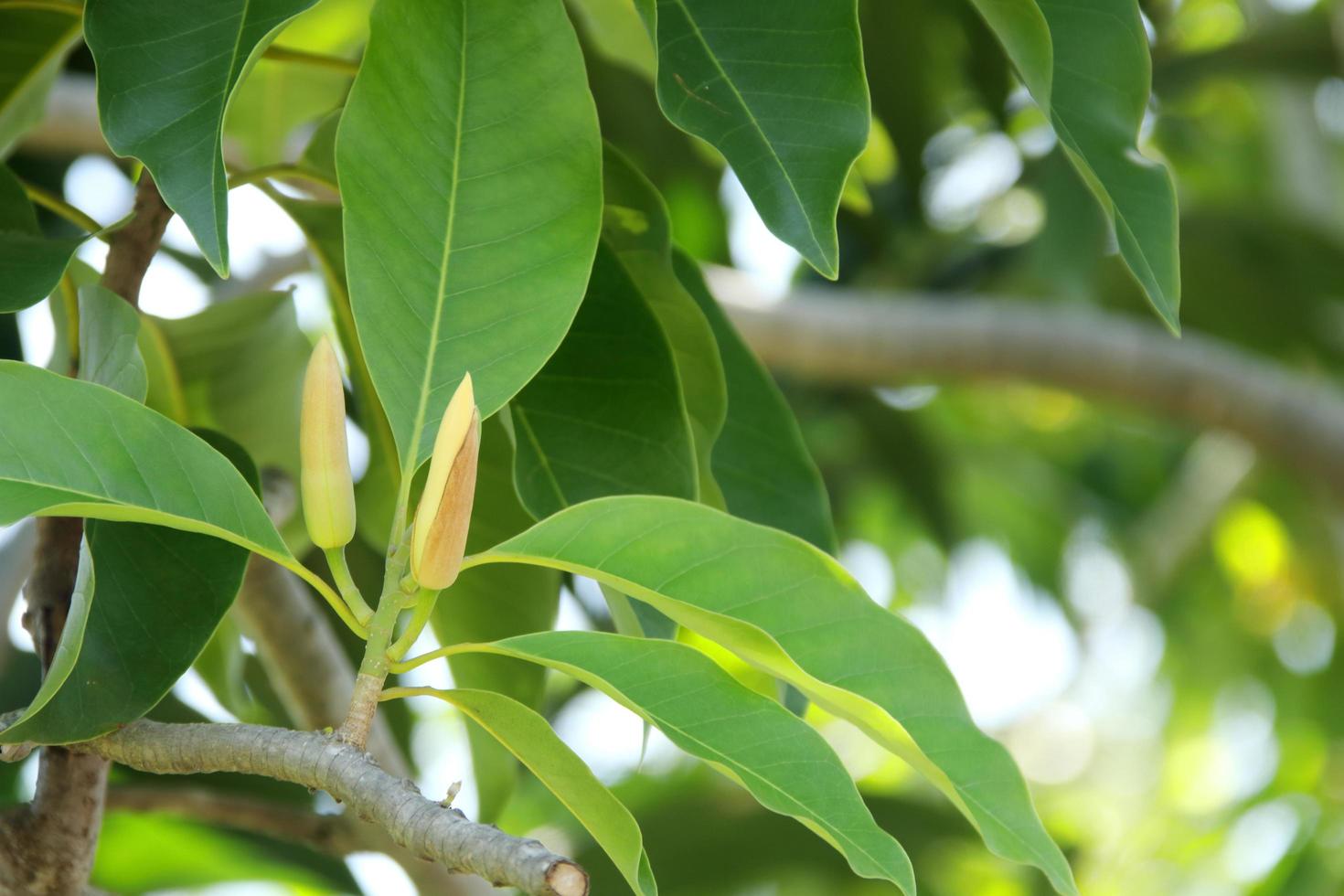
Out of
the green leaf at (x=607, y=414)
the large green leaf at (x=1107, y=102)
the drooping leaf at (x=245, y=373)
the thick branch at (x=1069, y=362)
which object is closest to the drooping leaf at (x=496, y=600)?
the green leaf at (x=607, y=414)

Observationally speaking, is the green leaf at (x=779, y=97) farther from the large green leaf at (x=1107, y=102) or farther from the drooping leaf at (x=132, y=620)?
the drooping leaf at (x=132, y=620)

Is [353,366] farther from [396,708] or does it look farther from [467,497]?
[396,708]

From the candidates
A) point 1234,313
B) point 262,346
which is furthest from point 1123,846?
point 262,346

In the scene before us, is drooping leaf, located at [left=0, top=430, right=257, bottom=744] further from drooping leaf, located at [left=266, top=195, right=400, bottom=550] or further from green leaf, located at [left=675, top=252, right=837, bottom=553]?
green leaf, located at [left=675, top=252, right=837, bottom=553]

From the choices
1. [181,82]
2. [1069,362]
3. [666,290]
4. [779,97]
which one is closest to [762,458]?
[666,290]

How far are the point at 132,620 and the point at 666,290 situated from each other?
0.93ft

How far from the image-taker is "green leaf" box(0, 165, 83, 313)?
467 millimetres

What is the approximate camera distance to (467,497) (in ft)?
1.24

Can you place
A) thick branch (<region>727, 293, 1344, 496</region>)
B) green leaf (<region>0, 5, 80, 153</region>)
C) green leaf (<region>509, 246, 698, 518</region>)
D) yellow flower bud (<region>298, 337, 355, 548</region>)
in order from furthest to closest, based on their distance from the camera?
thick branch (<region>727, 293, 1344, 496</region>) → green leaf (<region>0, 5, 80, 153</region>) → green leaf (<region>509, 246, 698, 518</region>) → yellow flower bud (<region>298, 337, 355, 548</region>)

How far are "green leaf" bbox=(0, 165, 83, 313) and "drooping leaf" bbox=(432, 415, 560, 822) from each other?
0.21 m

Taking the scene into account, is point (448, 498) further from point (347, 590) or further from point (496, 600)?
point (496, 600)

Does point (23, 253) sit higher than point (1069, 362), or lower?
higher

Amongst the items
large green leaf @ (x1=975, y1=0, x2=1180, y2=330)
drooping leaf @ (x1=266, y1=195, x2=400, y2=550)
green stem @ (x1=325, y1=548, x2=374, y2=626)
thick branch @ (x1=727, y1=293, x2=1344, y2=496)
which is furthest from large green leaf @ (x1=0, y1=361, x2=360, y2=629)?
thick branch @ (x1=727, y1=293, x2=1344, y2=496)

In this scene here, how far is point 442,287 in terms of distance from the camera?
18.2 inches
